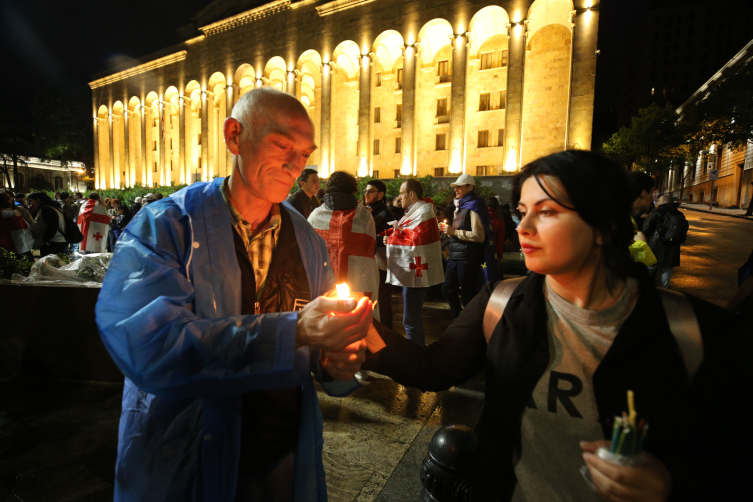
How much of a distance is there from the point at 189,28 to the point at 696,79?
273 feet

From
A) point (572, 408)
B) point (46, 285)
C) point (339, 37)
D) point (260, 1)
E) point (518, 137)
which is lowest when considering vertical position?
point (46, 285)

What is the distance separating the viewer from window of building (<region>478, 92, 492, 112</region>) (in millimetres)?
28525

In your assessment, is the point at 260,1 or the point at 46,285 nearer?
the point at 46,285

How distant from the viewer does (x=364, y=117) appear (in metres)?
29.8

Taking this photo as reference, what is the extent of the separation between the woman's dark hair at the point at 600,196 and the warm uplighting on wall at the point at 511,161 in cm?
2576

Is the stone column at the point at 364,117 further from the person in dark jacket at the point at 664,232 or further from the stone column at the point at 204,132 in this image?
the person in dark jacket at the point at 664,232

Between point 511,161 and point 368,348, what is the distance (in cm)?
2621

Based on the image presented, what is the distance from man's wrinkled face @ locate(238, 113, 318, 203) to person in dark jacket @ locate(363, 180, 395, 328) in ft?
11.6

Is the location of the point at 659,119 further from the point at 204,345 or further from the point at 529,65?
the point at 204,345

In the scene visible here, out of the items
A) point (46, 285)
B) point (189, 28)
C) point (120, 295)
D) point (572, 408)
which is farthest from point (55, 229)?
point (189, 28)

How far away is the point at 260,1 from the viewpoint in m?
34.4

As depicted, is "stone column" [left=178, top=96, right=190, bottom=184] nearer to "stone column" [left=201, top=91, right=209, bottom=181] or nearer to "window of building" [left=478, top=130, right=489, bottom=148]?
"stone column" [left=201, top=91, right=209, bottom=181]

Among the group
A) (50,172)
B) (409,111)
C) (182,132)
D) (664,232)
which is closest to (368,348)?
(664,232)

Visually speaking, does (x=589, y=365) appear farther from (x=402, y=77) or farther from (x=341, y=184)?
(x=402, y=77)
